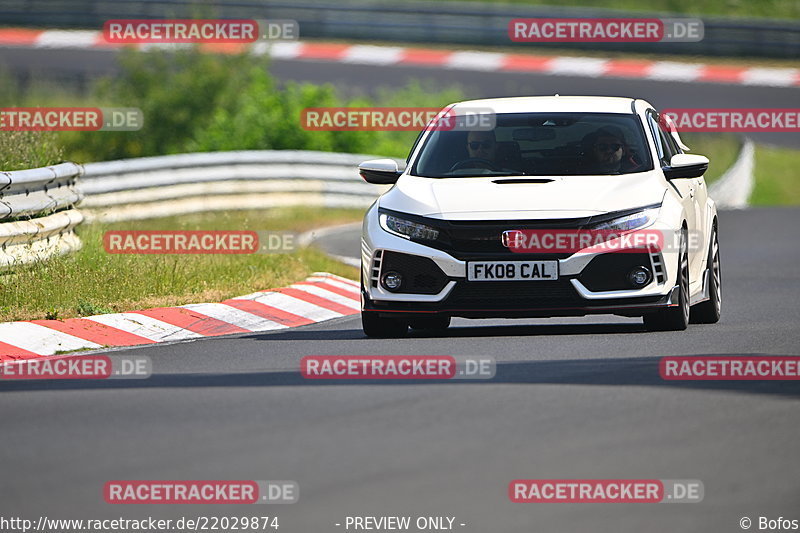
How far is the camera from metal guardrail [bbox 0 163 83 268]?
13117 mm

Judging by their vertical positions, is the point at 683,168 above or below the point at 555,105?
below

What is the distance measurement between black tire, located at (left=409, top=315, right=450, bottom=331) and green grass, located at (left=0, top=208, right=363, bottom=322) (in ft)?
7.69

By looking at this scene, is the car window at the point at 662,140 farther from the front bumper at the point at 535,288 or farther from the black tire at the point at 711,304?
the front bumper at the point at 535,288

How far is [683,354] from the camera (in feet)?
31.5

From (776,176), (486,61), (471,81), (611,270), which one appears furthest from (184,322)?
(486,61)

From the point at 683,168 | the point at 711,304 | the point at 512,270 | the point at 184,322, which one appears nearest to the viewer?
the point at 512,270

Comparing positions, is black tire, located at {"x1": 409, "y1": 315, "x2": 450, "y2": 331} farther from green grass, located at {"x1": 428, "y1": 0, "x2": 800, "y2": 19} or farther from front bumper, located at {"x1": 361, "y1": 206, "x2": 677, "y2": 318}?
green grass, located at {"x1": 428, "y1": 0, "x2": 800, "y2": 19}

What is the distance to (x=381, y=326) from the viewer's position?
1120cm

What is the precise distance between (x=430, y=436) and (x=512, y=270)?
3.38 m

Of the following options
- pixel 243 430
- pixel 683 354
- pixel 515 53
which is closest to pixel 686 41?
pixel 515 53

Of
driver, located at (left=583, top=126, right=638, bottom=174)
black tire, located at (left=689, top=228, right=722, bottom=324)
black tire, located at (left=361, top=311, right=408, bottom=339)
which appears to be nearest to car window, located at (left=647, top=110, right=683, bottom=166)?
driver, located at (left=583, top=126, right=638, bottom=174)

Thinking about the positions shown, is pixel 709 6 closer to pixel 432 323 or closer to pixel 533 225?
pixel 432 323

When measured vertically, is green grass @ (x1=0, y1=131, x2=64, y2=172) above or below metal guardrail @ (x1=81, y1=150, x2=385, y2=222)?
above

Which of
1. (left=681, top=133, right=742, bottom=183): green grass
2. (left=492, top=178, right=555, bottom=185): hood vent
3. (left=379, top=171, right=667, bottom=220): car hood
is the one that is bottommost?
(left=681, top=133, right=742, bottom=183): green grass
